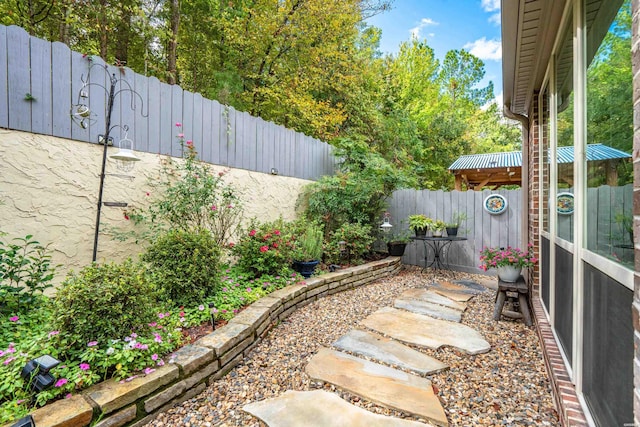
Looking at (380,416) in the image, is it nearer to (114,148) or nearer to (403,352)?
(403,352)

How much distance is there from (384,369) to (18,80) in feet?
11.2

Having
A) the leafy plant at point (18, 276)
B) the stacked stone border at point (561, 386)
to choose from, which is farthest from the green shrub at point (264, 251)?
the stacked stone border at point (561, 386)

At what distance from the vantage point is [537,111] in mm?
2996

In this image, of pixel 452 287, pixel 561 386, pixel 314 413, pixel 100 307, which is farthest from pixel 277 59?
pixel 561 386

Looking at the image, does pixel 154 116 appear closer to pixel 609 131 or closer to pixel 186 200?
pixel 186 200

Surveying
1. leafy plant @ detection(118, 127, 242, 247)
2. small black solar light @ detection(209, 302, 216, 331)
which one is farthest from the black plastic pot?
small black solar light @ detection(209, 302, 216, 331)

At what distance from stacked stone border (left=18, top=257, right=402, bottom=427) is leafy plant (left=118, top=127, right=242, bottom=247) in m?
1.23

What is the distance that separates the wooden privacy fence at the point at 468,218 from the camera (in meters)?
4.74

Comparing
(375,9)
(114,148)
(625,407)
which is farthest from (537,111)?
(375,9)

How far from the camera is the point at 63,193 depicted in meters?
2.52

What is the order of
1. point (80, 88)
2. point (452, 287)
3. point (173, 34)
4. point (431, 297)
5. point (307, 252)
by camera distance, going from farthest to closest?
point (173, 34)
point (452, 287)
point (307, 252)
point (431, 297)
point (80, 88)

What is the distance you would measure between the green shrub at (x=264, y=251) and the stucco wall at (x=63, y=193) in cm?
106

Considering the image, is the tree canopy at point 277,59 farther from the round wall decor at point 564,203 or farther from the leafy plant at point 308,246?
the round wall decor at point 564,203

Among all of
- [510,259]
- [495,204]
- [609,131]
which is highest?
[609,131]
